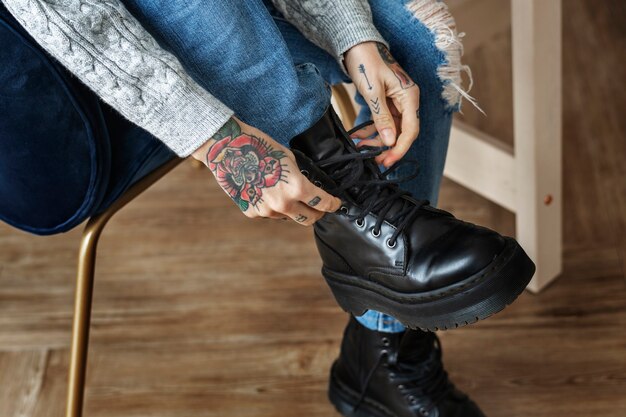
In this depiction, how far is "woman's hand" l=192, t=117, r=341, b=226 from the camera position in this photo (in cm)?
79

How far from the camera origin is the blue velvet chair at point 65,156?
816mm

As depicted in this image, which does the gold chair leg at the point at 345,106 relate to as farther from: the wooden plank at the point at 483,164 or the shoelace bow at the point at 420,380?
the shoelace bow at the point at 420,380

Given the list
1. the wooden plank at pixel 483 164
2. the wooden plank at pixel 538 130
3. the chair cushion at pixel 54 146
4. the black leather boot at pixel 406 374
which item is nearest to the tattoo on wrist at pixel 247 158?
the chair cushion at pixel 54 146

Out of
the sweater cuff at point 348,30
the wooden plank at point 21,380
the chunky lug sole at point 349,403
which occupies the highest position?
the sweater cuff at point 348,30

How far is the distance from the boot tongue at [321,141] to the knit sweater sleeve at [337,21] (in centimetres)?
10

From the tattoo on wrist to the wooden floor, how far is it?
49cm

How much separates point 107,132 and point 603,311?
0.80 m

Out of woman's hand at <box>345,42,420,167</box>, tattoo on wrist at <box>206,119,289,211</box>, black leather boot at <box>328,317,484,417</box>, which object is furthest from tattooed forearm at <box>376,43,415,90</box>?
black leather boot at <box>328,317,484,417</box>

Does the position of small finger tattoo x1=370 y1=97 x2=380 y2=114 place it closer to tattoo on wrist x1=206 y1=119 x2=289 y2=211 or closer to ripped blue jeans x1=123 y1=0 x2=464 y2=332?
ripped blue jeans x1=123 y1=0 x2=464 y2=332

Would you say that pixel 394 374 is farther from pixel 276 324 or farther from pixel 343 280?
pixel 276 324

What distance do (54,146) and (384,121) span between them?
0.35 m

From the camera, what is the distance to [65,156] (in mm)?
875

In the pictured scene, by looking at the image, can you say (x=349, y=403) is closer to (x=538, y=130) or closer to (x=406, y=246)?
(x=406, y=246)

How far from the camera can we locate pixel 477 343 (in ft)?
Result: 4.10
